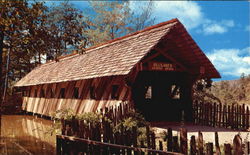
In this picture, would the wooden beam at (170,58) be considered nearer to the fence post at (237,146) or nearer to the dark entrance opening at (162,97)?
the dark entrance opening at (162,97)

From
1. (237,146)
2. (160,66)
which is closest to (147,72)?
(160,66)

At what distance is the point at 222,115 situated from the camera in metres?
11.9

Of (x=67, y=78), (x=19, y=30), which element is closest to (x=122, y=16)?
(x=67, y=78)

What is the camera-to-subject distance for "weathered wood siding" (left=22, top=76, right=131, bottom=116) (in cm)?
1248

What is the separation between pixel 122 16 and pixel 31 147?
82.8 feet

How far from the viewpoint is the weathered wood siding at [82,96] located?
12.5 metres

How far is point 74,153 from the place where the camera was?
6.60 m

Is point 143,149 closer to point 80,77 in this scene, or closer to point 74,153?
point 74,153

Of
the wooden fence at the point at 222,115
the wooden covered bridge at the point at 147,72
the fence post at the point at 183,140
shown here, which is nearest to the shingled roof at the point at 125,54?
the wooden covered bridge at the point at 147,72

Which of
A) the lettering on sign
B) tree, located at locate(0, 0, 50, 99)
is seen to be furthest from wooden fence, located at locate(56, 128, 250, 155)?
the lettering on sign

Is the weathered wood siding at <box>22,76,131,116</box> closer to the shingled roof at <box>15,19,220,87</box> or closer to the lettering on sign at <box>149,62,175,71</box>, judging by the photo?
the shingled roof at <box>15,19,220,87</box>

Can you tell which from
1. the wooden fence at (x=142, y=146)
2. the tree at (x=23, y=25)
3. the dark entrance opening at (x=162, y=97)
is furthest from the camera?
the dark entrance opening at (x=162, y=97)

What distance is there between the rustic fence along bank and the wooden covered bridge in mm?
4389

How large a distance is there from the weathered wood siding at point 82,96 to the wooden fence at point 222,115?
4.12m
